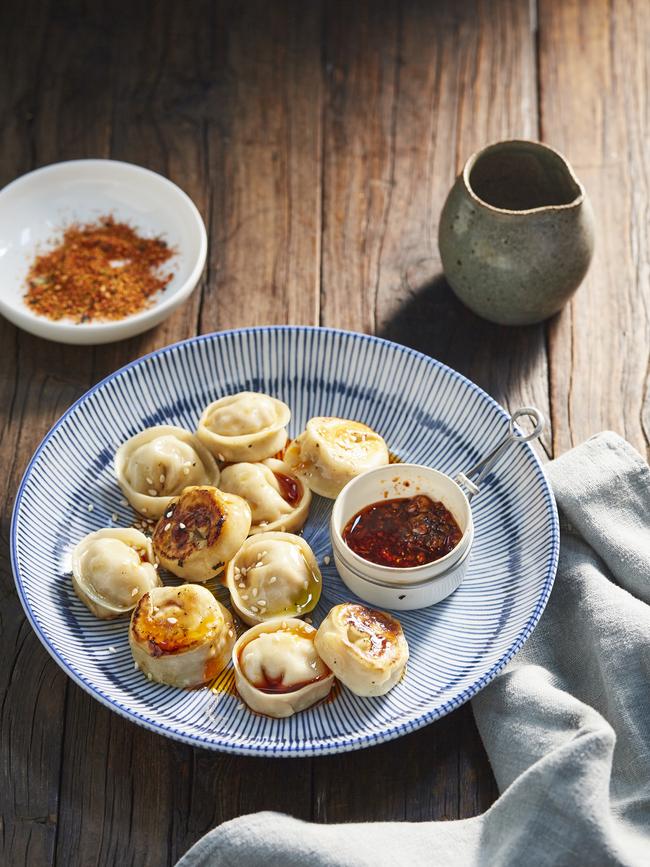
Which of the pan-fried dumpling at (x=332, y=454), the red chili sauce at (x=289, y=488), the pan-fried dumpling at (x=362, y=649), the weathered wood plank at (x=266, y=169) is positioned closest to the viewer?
the pan-fried dumpling at (x=362, y=649)

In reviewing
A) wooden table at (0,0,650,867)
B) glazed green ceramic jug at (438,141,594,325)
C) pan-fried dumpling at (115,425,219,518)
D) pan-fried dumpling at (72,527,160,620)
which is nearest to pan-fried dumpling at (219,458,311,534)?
pan-fried dumpling at (115,425,219,518)

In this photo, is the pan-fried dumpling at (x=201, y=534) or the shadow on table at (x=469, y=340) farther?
the shadow on table at (x=469, y=340)

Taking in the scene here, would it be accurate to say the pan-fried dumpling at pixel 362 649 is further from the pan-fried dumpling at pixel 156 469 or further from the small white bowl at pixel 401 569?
the pan-fried dumpling at pixel 156 469

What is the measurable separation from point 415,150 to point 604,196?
83cm

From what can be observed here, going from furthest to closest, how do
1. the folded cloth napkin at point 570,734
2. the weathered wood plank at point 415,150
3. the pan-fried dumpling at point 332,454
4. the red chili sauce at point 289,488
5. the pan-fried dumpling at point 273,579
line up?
the weathered wood plank at point 415,150
the red chili sauce at point 289,488
the pan-fried dumpling at point 332,454
the pan-fried dumpling at point 273,579
the folded cloth napkin at point 570,734

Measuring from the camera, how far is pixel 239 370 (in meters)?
3.73

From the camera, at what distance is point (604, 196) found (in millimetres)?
4539

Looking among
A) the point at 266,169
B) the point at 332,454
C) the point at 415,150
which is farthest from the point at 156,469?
the point at 415,150

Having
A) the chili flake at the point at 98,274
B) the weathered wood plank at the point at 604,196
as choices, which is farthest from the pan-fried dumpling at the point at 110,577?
the weathered wood plank at the point at 604,196

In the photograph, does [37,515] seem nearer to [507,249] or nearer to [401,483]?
[401,483]

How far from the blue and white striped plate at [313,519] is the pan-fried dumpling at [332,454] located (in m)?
0.16

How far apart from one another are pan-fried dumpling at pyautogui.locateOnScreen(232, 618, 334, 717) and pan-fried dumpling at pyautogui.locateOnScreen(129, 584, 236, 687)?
0.08 meters

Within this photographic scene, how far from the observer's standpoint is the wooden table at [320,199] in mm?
2965

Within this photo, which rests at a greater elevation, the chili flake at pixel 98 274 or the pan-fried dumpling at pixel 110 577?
the chili flake at pixel 98 274
